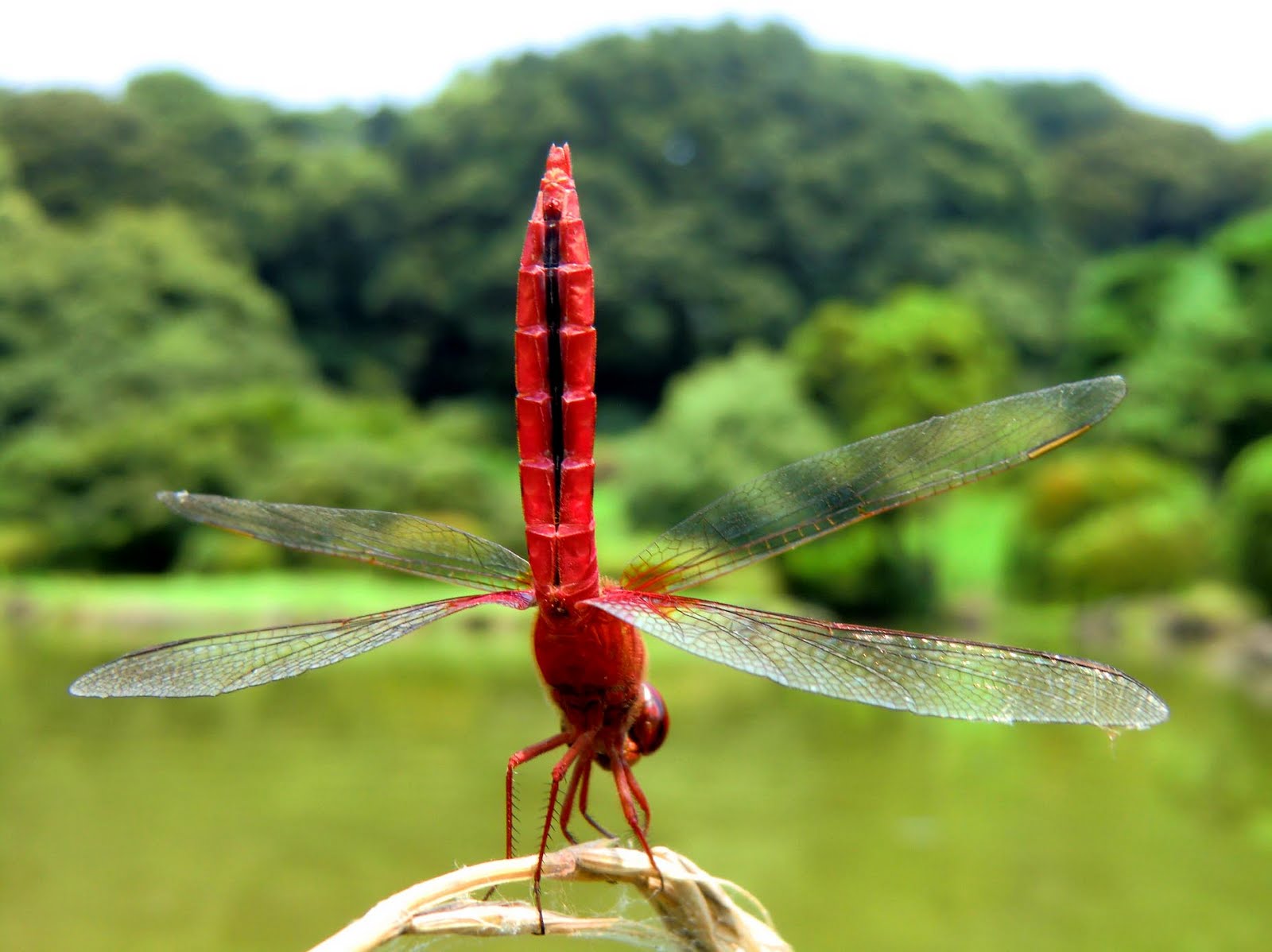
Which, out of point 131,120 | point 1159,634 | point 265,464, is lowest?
point 1159,634

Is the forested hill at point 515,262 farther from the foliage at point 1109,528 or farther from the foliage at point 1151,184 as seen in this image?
the foliage at point 1109,528

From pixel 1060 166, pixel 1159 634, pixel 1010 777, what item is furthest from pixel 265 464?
pixel 1060 166

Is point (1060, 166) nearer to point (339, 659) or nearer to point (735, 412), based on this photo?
point (735, 412)

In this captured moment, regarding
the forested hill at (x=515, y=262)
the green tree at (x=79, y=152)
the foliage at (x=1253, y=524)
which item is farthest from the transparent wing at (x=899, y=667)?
the green tree at (x=79, y=152)

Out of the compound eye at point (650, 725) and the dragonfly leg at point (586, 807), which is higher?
the compound eye at point (650, 725)

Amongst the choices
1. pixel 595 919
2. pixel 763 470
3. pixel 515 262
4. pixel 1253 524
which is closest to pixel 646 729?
pixel 595 919

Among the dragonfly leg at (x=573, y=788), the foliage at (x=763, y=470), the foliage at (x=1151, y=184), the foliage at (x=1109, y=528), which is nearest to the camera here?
the dragonfly leg at (x=573, y=788)

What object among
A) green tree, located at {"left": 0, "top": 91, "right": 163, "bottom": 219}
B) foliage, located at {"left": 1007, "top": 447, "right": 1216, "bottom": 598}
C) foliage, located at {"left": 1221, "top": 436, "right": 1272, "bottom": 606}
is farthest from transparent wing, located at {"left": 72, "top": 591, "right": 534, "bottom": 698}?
→ green tree, located at {"left": 0, "top": 91, "right": 163, "bottom": 219}
